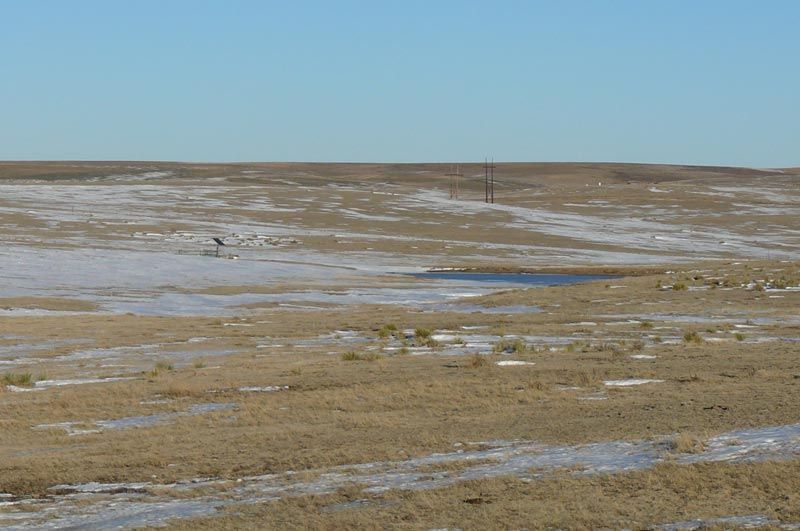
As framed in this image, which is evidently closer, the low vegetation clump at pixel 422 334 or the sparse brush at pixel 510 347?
the sparse brush at pixel 510 347

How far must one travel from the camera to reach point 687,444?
13.6m

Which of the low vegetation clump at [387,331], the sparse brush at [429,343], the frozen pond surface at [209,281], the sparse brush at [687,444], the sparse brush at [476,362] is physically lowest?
the frozen pond surface at [209,281]

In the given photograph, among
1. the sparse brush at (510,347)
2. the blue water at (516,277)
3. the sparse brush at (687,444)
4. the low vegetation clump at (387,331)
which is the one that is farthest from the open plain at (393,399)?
the blue water at (516,277)

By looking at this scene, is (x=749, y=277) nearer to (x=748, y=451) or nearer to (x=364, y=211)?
(x=748, y=451)

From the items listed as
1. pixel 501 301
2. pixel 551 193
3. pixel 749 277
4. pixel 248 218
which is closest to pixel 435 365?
pixel 501 301

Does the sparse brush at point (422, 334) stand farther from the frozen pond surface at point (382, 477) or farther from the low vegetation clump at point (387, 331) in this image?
the frozen pond surface at point (382, 477)

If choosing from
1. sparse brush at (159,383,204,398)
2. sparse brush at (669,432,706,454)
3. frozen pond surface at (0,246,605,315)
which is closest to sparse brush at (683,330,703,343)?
sparse brush at (159,383,204,398)

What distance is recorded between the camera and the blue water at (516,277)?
5925cm

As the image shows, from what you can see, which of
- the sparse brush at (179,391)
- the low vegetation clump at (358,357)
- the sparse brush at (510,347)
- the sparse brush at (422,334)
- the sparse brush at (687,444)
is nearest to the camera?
the sparse brush at (687,444)

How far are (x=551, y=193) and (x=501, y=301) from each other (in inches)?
4318

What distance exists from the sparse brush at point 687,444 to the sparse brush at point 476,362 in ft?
28.9

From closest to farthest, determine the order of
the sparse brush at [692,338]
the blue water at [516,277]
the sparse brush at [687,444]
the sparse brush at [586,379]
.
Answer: the sparse brush at [687,444]
the sparse brush at [586,379]
the sparse brush at [692,338]
the blue water at [516,277]

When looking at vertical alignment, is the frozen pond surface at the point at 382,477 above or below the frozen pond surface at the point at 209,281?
above

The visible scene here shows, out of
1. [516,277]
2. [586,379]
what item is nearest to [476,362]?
[586,379]
